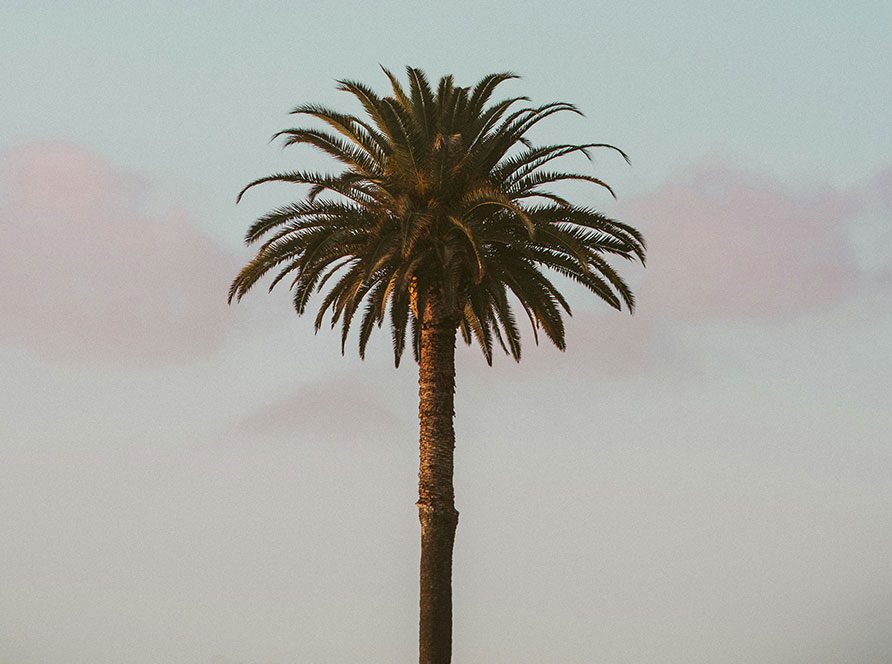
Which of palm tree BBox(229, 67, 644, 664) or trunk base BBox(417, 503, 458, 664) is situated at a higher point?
palm tree BBox(229, 67, 644, 664)

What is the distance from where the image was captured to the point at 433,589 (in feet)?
150

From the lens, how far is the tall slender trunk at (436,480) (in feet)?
149

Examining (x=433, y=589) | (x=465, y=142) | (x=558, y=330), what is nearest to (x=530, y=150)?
(x=465, y=142)

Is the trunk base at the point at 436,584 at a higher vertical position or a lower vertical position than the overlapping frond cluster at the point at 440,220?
lower

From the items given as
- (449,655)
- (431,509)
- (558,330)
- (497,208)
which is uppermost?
(497,208)

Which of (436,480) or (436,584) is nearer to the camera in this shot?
(436,584)

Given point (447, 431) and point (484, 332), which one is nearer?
point (447, 431)

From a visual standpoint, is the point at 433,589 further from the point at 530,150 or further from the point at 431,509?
the point at 530,150

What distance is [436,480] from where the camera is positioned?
46.7m

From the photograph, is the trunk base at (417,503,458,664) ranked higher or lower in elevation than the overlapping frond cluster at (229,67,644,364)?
lower

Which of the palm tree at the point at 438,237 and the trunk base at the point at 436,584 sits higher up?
the palm tree at the point at 438,237

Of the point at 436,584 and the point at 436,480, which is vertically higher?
the point at 436,480

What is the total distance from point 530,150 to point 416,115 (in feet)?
11.1

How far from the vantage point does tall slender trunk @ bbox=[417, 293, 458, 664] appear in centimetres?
4544
